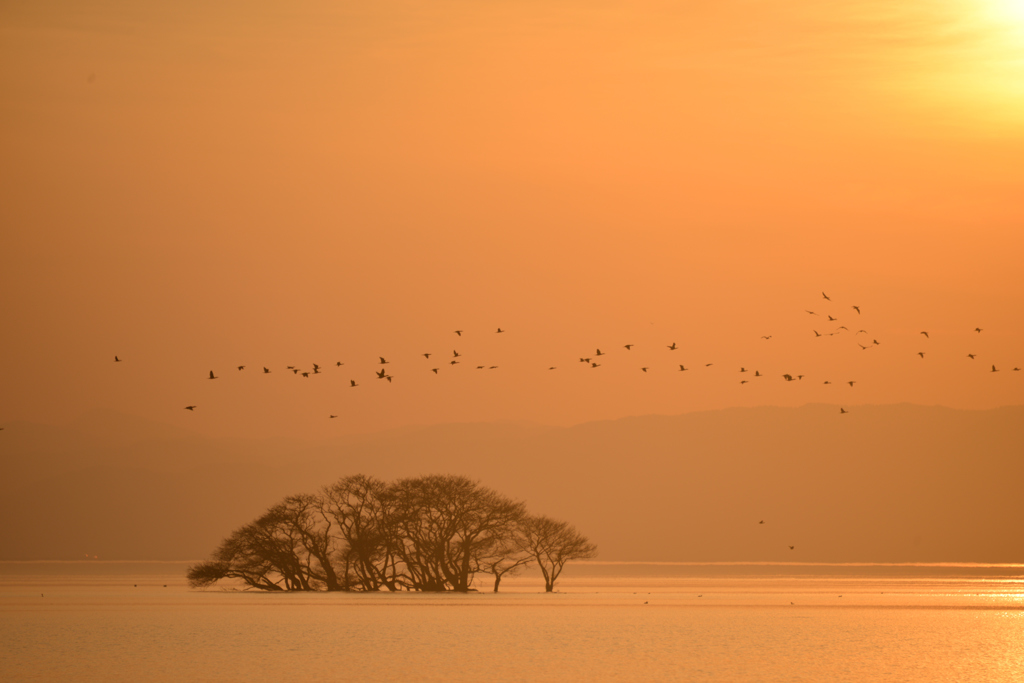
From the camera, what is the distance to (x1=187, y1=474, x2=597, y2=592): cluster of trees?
97438 millimetres

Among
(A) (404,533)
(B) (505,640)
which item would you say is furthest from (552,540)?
(B) (505,640)

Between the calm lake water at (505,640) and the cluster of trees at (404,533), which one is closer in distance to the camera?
the calm lake water at (505,640)

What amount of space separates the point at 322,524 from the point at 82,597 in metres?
27.3

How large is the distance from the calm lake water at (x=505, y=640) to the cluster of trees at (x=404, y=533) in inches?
161

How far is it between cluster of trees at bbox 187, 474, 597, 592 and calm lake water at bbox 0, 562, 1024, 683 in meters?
4.09

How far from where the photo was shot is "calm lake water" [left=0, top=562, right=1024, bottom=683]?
46531mm

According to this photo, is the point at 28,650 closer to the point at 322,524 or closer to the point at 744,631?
the point at 744,631

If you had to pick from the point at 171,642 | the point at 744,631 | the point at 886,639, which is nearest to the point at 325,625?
the point at 171,642

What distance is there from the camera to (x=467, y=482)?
9900 cm

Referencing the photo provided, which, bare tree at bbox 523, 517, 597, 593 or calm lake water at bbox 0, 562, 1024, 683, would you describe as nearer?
calm lake water at bbox 0, 562, 1024, 683

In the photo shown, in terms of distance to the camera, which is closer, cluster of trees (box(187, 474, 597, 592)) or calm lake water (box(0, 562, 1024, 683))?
calm lake water (box(0, 562, 1024, 683))

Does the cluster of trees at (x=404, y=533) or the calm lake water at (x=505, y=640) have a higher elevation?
the cluster of trees at (x=404, y=533)

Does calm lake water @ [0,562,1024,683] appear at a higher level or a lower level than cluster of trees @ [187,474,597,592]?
lower

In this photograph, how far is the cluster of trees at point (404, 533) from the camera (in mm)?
97438
